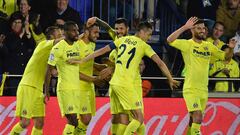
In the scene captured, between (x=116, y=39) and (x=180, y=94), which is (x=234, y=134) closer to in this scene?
(x=180, y=94)

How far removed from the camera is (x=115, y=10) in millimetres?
18328

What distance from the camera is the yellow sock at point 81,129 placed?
15391 mm

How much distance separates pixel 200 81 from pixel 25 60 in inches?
141

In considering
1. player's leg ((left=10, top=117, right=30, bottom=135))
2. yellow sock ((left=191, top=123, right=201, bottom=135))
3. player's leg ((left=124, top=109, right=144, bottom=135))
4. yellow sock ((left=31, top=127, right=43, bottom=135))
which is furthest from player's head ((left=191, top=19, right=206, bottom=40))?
player's leg ((left=10, top=117, right=30, bottom=135))

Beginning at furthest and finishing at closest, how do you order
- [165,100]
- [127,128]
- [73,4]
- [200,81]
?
[73,4] < [165,100] < [200,81] < [127,128]

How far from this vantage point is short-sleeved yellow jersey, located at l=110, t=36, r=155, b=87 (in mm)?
14891

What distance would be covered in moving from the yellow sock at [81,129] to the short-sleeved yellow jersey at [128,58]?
3.32ft

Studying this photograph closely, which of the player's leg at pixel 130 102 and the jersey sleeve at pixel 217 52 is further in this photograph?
the jersey sleeve at pixel 217 52

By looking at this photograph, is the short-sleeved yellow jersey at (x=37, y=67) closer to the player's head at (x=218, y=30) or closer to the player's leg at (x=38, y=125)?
the player's leg at (x=38, y=125)

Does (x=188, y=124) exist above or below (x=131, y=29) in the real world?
below

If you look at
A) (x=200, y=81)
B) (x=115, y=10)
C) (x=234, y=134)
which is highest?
(x=115, y=10)

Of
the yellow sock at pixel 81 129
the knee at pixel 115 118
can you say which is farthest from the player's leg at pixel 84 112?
the knee at pixel 115 118

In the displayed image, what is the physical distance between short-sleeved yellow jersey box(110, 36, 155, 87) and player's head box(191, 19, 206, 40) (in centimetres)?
127

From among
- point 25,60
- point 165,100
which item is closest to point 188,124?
point 165,100
